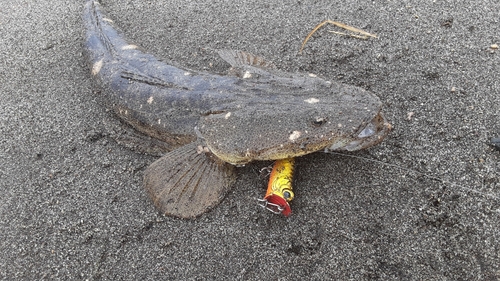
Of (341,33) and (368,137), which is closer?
(368,137)

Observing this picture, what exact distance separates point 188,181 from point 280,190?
28.8 inches

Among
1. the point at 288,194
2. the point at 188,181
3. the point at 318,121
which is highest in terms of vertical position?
the point at 318,121

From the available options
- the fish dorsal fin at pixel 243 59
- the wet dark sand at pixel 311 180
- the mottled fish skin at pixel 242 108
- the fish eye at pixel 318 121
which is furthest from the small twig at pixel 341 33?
the fish eye at pixel 318 121

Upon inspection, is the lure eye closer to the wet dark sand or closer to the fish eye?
the wet dark sand

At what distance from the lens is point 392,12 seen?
3539 millimetres

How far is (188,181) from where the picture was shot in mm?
2705

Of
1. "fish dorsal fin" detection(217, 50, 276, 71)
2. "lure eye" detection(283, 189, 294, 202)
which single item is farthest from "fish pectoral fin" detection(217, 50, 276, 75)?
"lure eye" detection(283, 189, 294, 202)

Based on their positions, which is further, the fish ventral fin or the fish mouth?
the fish ventral fin

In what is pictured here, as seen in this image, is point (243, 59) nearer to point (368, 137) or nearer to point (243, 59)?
point (243, 59)

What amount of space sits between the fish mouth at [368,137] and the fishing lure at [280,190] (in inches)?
14.3

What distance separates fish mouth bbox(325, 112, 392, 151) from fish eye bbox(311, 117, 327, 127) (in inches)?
6.2

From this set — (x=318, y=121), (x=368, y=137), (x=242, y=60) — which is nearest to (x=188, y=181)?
(x=318, y=121)

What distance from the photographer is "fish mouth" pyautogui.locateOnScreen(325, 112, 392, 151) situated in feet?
→ 7.74

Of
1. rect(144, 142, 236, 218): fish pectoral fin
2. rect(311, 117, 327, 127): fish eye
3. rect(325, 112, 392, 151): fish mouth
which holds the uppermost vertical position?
rect(311, 117, 327, 127): fish eye
